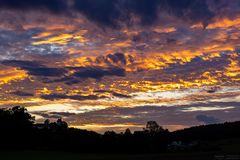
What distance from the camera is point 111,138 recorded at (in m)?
163

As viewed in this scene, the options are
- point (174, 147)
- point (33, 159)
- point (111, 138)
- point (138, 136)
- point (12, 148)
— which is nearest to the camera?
point (33, 159)

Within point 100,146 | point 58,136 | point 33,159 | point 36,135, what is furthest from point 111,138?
point 33,159

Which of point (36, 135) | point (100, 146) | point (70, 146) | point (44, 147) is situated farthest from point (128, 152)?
point (36, 135)

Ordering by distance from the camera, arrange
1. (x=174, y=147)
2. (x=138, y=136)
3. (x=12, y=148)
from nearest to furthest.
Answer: (x=12, y=148), (x=138, y=136), (x=174, y=147)

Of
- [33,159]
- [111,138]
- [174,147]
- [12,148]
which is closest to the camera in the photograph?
[33,159]

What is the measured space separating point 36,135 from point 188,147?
7129 cm

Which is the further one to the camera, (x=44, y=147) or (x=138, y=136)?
(x=138, y=136)

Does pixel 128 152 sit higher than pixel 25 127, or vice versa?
pixel 25 127

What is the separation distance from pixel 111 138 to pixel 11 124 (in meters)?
43.3

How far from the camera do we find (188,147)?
184m

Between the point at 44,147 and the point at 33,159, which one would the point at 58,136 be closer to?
the point at 44,147

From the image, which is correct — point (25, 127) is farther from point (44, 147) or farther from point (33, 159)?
point (33, 159)

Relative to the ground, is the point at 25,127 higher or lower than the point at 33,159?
higher

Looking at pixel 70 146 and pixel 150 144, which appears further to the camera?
pixel 150 144
